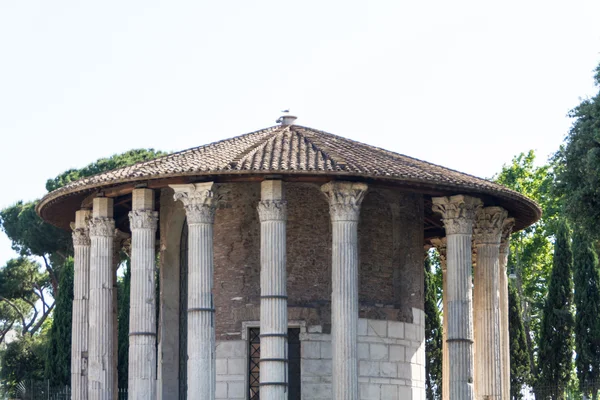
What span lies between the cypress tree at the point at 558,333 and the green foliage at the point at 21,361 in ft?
70.8

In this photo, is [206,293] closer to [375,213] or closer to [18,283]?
[375,213]

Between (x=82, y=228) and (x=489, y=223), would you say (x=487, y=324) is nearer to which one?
(x=489, y=223)

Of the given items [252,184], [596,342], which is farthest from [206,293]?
[596,342]

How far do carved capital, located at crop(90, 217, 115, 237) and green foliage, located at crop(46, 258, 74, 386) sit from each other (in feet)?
57.1

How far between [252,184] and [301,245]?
6.20 feet

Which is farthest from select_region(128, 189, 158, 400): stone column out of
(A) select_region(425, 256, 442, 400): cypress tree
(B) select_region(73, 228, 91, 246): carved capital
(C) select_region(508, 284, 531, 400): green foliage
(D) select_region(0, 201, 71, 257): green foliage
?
(D) select_region(0, 201, 71, 257): green foliage

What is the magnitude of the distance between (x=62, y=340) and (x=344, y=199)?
889 inches

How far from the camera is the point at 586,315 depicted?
46219mm

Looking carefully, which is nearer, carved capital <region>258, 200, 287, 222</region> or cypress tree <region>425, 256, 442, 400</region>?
carved capital <region>258, 200, 287, 222</region>

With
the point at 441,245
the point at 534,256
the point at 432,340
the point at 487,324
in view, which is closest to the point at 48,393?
the point at 441,245

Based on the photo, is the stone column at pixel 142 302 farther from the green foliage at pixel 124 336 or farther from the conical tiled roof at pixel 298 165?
the green foliage at pixel 124 336

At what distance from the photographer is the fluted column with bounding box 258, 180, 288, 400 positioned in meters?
30.4

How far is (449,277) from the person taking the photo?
32.6 m

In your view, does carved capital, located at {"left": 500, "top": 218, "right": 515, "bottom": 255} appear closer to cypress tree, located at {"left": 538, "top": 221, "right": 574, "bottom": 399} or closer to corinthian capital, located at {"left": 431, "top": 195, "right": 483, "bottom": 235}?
corinthian capital, located at {"left": 431, "top": 195, "right": 483, "bottom": 235}
